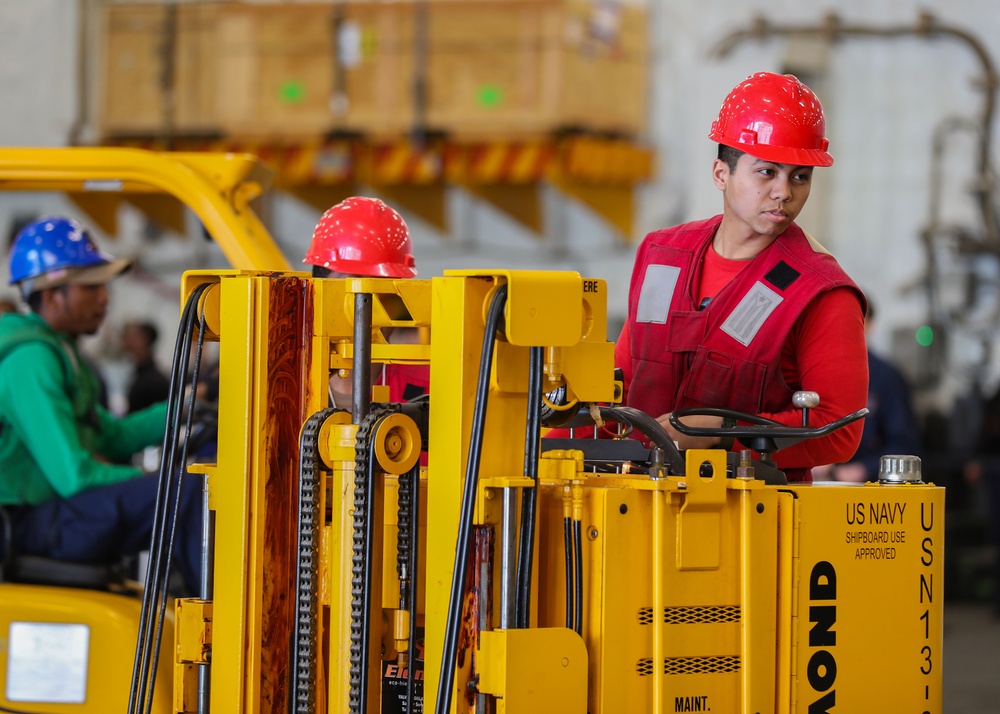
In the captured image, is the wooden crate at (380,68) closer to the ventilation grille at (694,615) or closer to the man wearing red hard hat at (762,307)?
the man wearing red hard hat at (762,307)

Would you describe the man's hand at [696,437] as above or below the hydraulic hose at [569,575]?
above

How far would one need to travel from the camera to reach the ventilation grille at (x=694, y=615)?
2.87m

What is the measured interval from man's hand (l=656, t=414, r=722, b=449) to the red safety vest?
0.19 metres

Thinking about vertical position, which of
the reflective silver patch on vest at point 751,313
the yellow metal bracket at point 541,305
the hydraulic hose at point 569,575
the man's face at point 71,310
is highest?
the man's face at point 71,310

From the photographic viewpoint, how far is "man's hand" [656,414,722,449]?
129 inches

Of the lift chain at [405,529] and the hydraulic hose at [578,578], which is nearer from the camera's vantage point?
the hydraulic hose at [578,578]

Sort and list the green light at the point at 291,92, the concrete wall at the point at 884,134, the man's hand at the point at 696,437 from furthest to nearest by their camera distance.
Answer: the green light at the point at 291,92 < the concrete wall at the point at 884,134 < the man's hand at the point at 696,437

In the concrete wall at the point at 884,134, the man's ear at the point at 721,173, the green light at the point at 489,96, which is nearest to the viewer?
the man's ear at the point at 721,173

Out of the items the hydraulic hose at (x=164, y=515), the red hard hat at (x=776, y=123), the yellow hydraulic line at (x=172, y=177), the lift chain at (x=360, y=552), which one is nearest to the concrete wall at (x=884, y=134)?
the yellow hydraulic line at (x=172, y=177)

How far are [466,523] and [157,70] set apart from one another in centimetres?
973

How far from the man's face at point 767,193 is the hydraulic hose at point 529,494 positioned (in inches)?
36.8

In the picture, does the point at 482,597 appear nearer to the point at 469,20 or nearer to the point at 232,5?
the point at 469,20

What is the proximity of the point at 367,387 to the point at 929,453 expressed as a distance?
8002mm

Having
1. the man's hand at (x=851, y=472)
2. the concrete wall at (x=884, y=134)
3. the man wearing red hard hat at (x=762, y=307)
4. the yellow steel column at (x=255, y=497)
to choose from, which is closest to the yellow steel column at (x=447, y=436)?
the yellow steel column at (x=255, y=497)
